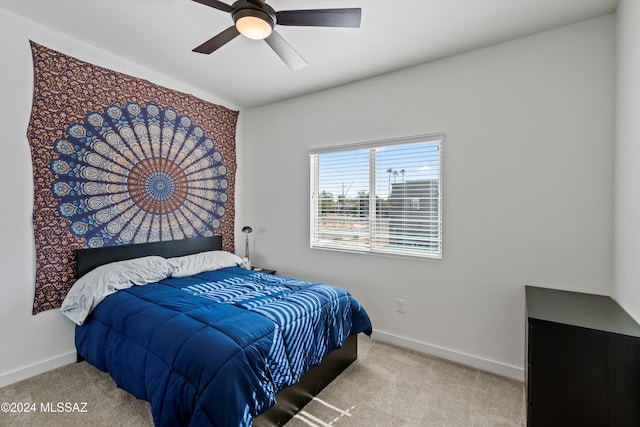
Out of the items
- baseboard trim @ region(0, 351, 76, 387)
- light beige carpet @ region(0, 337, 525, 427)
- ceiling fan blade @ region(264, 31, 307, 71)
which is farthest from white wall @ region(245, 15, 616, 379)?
baseboard trim @ region(0, 351, 76, 387)

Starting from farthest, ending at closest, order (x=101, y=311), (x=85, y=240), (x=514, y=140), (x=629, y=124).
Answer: (x=85, y=240) → (x=514, y=140) → (x=101, y=311) → (x=629, y=124)

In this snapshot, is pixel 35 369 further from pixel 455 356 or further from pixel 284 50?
pixel 455 356

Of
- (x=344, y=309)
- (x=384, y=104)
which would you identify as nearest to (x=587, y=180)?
(x=384, y=104)

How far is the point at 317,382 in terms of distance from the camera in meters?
2.11

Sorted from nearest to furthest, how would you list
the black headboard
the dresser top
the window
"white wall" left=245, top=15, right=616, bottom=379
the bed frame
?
the dresser top, the bed frame, "white wall" left=245, top=15, right=616, bottom=379, the black headboard, the window

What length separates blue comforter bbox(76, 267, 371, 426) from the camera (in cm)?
146

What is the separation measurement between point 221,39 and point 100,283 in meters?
2.09

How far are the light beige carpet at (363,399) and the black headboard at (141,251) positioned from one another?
2.82 ft

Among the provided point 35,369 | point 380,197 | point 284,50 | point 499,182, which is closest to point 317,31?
point 284,50

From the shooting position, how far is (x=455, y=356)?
262 cm

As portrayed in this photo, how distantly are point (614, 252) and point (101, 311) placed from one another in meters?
3.72

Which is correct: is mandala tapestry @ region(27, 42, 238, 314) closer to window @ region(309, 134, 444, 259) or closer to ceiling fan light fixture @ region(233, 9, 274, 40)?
window @ region(309, 134, 444, 259)

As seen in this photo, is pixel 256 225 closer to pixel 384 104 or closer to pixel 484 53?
pixel 384 104

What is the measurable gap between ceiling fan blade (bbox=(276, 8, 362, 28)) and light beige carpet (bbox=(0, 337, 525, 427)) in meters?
2.45
